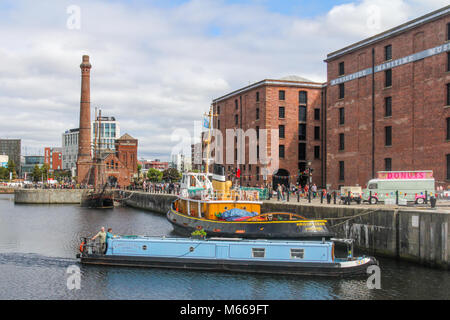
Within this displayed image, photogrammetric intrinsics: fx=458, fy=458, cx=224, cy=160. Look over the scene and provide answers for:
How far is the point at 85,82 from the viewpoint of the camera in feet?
325

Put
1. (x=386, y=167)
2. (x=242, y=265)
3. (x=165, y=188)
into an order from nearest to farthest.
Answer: (x=242, y=265) → (x=386, y=167) → (x=165, y=188)

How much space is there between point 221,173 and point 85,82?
2743 inches

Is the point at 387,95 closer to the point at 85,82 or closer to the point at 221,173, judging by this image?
the point at 221,173

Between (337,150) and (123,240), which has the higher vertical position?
(337,150)

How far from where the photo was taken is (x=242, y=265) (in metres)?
22.3

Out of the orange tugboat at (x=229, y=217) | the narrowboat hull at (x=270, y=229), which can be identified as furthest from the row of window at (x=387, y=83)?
the narrowboat hull at (x=270, y=229)

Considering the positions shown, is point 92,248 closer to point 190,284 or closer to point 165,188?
point 190,284

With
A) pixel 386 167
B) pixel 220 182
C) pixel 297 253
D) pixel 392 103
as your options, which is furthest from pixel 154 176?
pixel 297 253

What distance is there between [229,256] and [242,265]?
31.6 inches

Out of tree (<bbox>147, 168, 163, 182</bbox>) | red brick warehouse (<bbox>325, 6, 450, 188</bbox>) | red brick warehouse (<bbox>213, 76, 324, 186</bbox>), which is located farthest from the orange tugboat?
tree (<bbox>147, 168, 163, 182</bbox>)

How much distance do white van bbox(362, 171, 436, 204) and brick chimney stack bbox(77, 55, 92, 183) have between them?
253 feet
